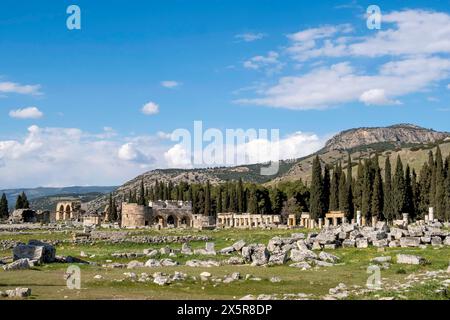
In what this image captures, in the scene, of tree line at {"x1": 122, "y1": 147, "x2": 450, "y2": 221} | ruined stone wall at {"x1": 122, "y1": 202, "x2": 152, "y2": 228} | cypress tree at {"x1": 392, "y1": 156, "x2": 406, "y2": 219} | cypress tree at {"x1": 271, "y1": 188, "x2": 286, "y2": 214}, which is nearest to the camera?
tree line at {"x1": 122, "y1": 147, "x2": 450, "y2": 221}

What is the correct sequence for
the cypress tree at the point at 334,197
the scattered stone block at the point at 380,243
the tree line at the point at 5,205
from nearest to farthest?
the scattered stone block at the point at 380,243, the cypress tree at the point at 334,197, the tree line at the point at 5,205

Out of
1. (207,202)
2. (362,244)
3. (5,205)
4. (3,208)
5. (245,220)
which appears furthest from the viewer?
(5,205)

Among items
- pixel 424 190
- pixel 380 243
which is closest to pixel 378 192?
pixel 424 190

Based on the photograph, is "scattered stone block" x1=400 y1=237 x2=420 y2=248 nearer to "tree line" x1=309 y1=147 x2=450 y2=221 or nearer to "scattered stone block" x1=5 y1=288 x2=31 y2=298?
"scattered stone block" x1=5 y1=288 x2=31 y2=298

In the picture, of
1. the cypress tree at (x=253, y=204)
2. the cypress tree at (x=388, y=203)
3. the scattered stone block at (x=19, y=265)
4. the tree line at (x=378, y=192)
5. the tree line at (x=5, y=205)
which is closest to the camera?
the scattered stone block at (x=19, y=265)

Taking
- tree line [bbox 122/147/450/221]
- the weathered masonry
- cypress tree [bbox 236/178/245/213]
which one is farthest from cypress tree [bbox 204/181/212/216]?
tree line [bbox 122/147/450/221]

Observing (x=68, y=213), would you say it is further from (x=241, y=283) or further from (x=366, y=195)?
(x=241, y=283)

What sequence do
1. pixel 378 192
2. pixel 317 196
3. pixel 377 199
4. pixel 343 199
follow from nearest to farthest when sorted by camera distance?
1. pixel 377 199
2. pixel 378 192
3. pixel 343 199
4. pixel 317 196

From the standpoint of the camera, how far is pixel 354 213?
84625mm

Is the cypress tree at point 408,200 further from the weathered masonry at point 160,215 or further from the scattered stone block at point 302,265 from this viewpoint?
the scattered stone block at point 302,265

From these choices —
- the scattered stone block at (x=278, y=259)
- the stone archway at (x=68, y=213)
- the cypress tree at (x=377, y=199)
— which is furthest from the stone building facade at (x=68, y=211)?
the scattered stone block at (x=278, y=259)

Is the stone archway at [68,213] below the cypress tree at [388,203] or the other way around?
below

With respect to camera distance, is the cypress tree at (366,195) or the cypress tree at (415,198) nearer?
the cypress tree at (366,195)
